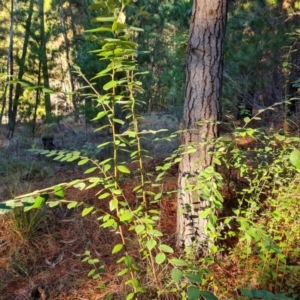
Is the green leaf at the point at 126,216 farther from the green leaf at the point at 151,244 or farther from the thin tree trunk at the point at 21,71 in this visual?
the thin tree trunk at the point at 21,71

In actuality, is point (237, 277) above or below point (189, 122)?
below

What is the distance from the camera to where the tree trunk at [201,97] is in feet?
7.39

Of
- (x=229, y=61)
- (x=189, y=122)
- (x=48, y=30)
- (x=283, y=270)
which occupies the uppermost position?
(x=48, y=30)

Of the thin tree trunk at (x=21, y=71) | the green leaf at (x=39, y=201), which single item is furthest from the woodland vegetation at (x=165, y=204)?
the thin tree trunk at (x=21, y=71)

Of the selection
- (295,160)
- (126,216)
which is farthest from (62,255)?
(295,160)

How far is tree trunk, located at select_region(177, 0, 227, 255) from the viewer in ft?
7.39

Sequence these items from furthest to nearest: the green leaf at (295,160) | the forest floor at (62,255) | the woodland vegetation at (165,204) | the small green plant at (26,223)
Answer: the small green plant at (26,223)
the forest floor at (62,255)
the woodland vegetation at (165,204)
the green leaf at (295,160)

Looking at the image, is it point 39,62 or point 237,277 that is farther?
point 39,62

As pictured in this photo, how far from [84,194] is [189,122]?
1.54m

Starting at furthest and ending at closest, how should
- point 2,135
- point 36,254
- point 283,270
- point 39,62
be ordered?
point 2,135 → point 39,62 → point 36,254 → point 283,270

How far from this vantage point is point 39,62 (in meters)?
8.75

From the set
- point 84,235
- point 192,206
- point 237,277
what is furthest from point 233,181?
point 84,235

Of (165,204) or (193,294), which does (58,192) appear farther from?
(165,204)

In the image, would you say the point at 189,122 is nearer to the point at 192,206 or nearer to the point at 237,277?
the point at 192,206
